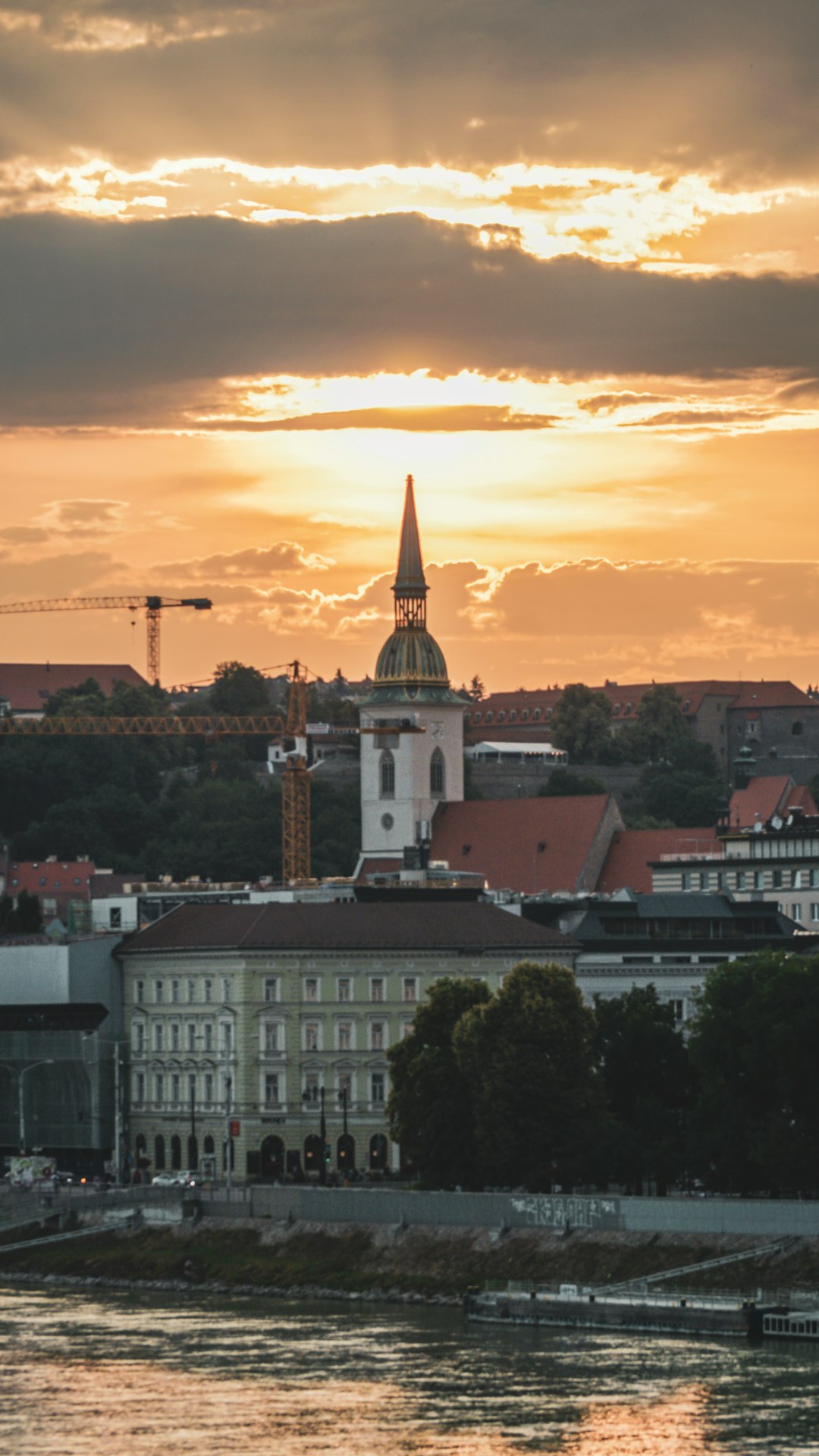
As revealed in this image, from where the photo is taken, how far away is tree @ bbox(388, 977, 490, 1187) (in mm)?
134375

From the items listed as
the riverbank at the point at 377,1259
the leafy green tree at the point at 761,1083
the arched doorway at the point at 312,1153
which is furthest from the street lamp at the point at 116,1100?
the leafy green tree at the point at 761,1083

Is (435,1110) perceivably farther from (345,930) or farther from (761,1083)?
(345,930)

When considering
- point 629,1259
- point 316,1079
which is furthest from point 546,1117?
point 316,1079

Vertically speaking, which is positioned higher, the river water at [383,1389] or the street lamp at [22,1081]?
the street lamp at [22,1081]

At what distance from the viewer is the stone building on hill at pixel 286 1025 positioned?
157125mm

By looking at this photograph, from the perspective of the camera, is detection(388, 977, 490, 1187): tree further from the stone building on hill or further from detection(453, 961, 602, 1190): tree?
the stone building on hill

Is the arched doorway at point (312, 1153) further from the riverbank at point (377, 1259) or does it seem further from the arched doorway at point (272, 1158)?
the riverbank at point (377, 1259)

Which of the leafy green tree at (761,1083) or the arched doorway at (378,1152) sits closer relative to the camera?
the leafy green tree at (761,1083)

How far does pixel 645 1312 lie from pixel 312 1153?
4482 cm

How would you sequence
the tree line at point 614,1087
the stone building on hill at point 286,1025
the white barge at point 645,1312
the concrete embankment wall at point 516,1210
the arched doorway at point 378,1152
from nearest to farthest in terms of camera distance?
the white barge at point 645,1312
the concrete embankment wall at point 516,1210
the tree line at point 614,1087
the arched doorway at point 378,1152
the stone building on hill at point 286,1025

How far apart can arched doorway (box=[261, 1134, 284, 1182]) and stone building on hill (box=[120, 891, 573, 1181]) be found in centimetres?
4

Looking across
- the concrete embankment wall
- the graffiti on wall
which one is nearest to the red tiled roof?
the concrete embankment wall

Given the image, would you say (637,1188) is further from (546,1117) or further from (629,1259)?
(629,1259)

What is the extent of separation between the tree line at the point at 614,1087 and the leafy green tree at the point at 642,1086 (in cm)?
5
